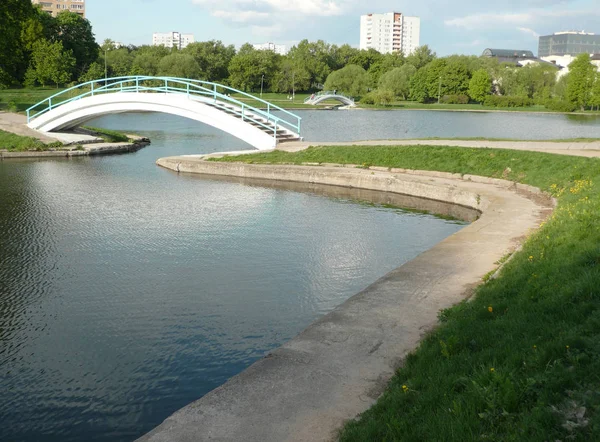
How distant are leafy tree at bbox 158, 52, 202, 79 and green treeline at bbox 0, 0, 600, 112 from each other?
0.46ft

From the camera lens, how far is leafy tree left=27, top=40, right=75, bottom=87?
6506 cm

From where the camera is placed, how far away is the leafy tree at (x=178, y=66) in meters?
89.7

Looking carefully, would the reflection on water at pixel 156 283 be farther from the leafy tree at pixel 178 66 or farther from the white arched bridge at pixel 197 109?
the leafy tree at pixel 178 66

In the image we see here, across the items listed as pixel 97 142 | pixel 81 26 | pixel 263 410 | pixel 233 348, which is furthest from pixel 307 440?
pixel 81 26

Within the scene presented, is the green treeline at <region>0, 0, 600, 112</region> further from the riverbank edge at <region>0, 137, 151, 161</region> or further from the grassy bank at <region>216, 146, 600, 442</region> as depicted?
the grassy bank at <region>216, 146, 600, 442</region>

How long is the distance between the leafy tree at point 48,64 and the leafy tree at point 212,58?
31124mm

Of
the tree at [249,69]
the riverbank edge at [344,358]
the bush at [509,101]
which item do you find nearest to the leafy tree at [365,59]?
the tree at [249,69]

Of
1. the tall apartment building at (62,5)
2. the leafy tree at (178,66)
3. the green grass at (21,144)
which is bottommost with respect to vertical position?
the green grass at (21,144)

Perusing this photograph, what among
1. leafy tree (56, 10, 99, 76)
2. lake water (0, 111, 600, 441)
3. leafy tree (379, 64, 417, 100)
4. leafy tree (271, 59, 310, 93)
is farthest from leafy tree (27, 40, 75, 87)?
lake water (0, 111, 600, 441)

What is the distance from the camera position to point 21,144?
2603cm

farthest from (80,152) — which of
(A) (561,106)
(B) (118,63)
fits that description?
(B) (118,63)

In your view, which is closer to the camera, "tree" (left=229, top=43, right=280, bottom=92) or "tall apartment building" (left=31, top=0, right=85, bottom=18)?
"tree" (left=229, top=43, right=280, bottom=92)

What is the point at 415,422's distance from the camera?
4188 mm

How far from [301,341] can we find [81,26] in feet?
273
